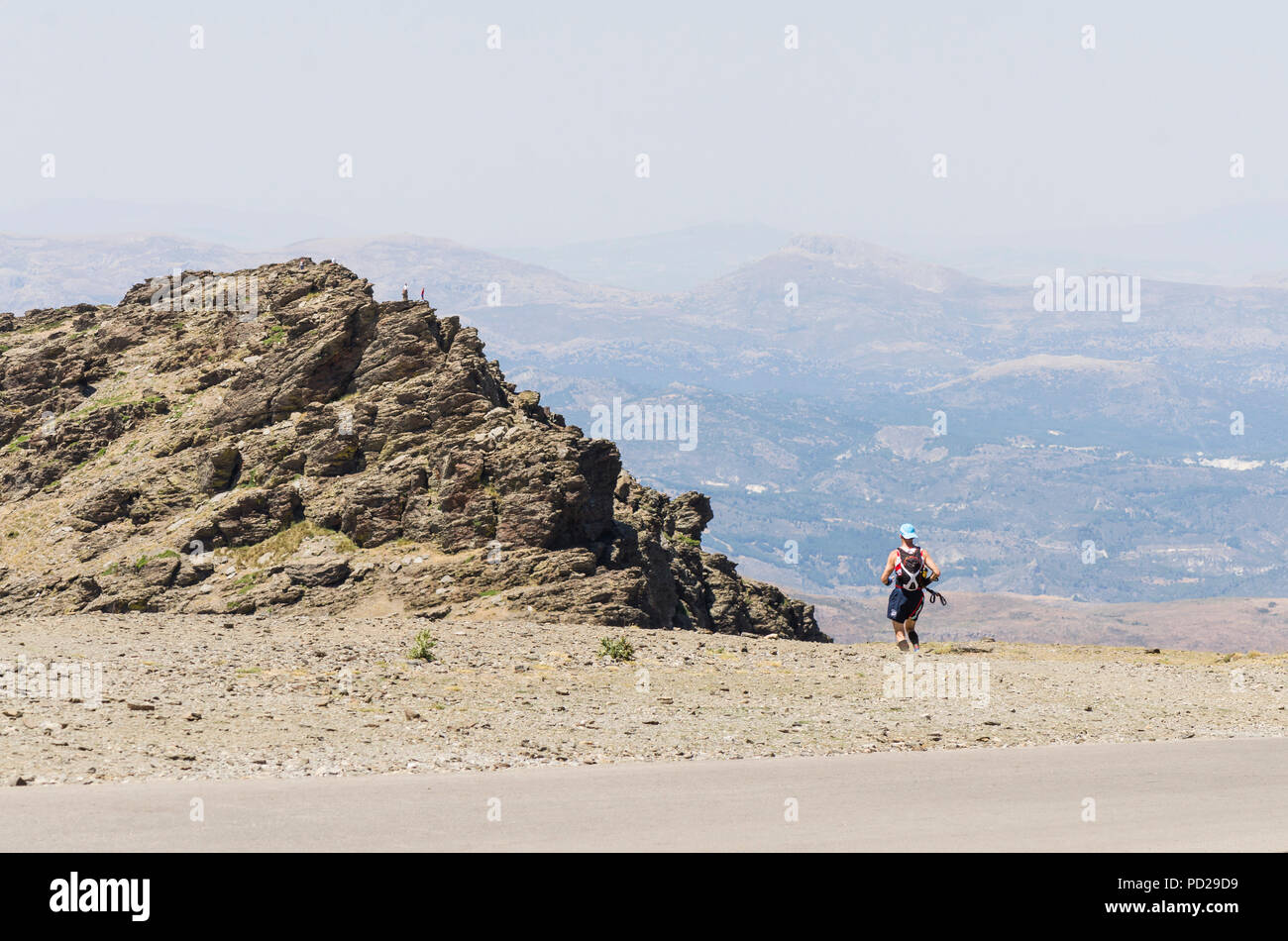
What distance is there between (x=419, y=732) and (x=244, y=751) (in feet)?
6.93

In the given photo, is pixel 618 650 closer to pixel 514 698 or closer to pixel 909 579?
pixel 514 698

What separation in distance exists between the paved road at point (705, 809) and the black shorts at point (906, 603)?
8.78 metres

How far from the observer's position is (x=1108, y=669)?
22016 mm

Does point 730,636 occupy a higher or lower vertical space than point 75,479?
lower

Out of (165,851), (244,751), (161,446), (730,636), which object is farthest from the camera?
(161,446)

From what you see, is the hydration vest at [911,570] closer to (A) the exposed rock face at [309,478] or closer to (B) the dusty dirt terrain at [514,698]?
(B) the dusty dirt terrain at [514,698]

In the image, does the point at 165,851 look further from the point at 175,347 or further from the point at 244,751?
the point at 175,347

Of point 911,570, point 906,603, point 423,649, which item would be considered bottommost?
point 423,649

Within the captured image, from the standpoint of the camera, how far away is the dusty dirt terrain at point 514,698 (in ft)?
43.9

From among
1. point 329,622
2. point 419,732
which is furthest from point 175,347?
point 419,732

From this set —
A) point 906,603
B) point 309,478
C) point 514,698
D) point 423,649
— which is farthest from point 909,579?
point 309,478

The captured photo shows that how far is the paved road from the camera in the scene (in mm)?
9898

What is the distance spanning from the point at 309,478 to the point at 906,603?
13564 mm

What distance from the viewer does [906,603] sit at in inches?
879
